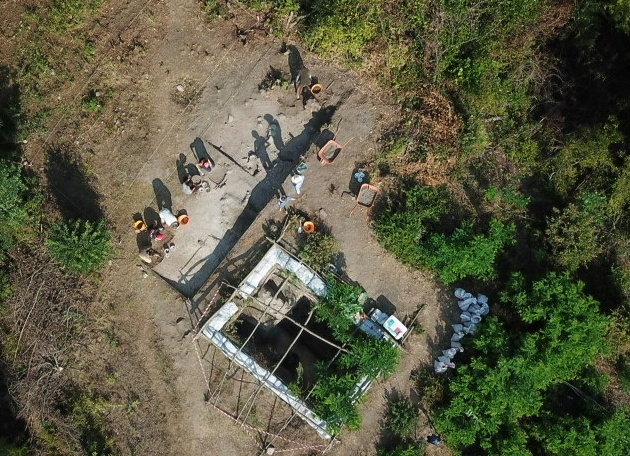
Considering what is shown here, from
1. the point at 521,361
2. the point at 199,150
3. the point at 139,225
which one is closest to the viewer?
the point at 521,361

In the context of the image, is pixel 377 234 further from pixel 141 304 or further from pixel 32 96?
pixel 32 96

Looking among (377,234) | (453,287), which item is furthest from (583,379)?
(377,234)

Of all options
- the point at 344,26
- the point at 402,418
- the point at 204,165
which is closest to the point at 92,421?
the point at 204,165

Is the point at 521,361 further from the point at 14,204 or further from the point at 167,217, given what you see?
the point at 14,204

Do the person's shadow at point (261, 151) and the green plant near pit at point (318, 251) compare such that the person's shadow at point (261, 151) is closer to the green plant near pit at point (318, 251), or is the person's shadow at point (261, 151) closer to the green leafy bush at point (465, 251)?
the green plant near pit at point (318, 251)

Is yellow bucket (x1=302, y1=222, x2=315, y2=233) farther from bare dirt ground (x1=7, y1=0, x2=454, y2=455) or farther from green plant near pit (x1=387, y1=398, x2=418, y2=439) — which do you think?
green plant near pit (x1=387, y1=398, x2=418, y2=439)
